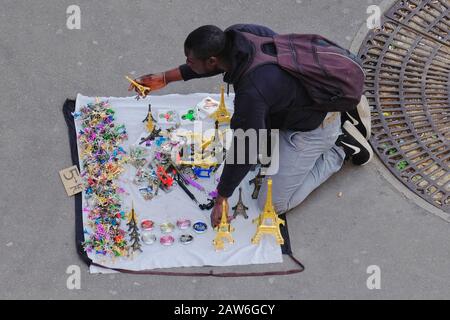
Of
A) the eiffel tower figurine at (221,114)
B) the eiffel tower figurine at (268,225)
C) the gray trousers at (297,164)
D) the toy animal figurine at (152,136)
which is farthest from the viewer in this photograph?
the eiffel tower figurine at (221,114)

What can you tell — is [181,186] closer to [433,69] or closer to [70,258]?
[70,258]

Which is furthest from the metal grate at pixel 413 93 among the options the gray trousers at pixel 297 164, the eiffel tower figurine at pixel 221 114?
the eiffel tower figurine at pixel 221 114

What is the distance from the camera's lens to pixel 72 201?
3.86 m

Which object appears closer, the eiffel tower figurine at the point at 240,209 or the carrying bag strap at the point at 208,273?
the carrying bag strap at the point at 208,273

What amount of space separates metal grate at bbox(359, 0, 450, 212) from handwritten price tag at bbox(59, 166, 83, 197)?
5.95ft

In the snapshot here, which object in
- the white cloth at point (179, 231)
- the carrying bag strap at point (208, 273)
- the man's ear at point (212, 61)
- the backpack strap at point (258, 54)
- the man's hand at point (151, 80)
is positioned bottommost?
the carrying bag strap at point (208, 273)

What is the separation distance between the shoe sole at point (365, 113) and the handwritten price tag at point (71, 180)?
1685 millimetres

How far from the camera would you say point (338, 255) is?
12.1ft

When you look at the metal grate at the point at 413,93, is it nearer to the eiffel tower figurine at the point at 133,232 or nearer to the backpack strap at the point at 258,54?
the backpack strap at the point at 258,54

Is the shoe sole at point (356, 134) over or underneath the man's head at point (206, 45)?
underneath

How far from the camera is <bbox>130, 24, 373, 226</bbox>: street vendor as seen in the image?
3.21 m

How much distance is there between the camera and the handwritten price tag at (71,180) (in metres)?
3.89

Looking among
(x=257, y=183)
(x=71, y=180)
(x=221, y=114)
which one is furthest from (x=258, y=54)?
(x=71, y=180)

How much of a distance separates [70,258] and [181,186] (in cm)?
76
